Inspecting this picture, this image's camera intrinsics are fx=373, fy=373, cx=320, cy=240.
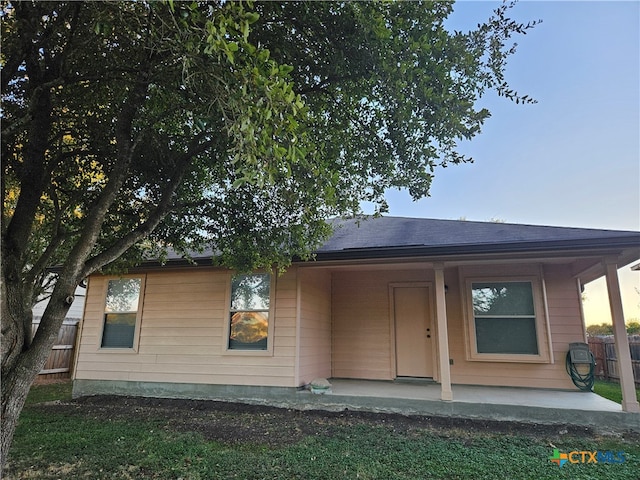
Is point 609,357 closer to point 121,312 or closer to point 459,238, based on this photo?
point 459,238

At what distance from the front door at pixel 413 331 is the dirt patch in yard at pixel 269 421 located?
6.65 feet

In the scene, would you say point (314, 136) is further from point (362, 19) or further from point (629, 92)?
point (629, 92)

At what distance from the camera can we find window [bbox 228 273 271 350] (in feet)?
21.7

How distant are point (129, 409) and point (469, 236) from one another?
6232 mm

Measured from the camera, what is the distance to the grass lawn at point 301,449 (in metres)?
3.47

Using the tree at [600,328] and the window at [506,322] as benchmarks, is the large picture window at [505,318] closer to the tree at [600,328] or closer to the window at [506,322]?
the window at [506,322]

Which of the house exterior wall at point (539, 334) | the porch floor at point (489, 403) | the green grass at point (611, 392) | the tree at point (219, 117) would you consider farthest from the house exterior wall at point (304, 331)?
the tree at point (219, 117)

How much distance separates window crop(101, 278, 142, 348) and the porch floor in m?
3.89

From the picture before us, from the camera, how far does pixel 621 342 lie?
16.0ft

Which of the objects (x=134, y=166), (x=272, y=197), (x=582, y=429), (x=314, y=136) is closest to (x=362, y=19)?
(x=314, y=136)

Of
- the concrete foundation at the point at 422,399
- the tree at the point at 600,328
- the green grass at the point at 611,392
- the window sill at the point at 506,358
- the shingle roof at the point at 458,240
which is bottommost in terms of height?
the green grass at the point at 611,392

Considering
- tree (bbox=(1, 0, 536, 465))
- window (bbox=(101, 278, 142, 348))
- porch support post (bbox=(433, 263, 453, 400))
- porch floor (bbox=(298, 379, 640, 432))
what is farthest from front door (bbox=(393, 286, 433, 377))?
window (bbox=(101, 278, 142, 348))

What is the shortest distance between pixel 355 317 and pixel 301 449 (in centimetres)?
389

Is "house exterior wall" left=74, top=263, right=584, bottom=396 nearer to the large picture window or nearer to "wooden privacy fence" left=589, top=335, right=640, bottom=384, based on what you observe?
the large picture window
